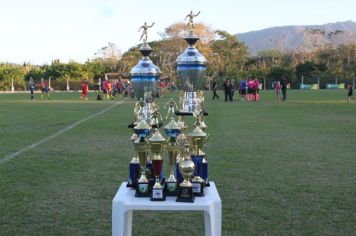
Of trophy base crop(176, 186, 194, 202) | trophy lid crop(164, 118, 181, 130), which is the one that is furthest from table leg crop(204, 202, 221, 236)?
trophy lid crop(164, 118, 181, 130)

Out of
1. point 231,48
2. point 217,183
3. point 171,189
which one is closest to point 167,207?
point 171,189

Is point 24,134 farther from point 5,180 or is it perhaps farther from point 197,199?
point 197,199

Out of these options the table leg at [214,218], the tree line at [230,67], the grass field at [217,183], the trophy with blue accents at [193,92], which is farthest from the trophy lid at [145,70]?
the tree line at [230,67]

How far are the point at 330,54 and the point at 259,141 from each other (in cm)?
8482

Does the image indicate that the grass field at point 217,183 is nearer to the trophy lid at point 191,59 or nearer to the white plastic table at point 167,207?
the white plastic table at point 167,207

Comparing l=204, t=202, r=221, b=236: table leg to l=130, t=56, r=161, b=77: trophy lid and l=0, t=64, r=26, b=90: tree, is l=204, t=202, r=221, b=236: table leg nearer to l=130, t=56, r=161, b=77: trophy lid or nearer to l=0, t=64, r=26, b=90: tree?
l=130, t=56, r=161, b=77: trophy lid

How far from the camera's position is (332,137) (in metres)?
13.4

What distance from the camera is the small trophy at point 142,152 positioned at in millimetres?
3898

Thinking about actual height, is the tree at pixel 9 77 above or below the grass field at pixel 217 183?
above

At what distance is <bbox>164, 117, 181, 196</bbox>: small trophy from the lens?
12.9ft

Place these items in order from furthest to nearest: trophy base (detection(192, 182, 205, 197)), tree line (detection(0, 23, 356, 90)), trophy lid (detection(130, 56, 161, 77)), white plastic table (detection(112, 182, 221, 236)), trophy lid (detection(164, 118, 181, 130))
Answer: tree line (detection(0, 23, 356, 90)), trophy lid (detection(130, 56, 161, 77)), trophy lid (detection(164, 118, 181, 130)), trophy base (detection(192, 182, 205, 197)), white plastic table (detection(112, 182, 221, 236))

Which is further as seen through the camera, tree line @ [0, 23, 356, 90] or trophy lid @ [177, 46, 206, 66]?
tree line @ [0, 23, 356, 90]

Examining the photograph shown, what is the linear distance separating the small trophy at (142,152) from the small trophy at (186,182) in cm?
27

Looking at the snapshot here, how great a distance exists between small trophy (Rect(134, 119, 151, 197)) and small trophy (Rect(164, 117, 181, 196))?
0.52 ft
